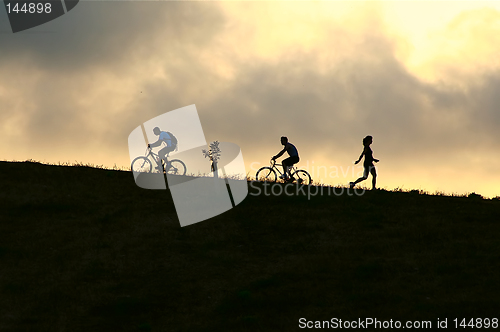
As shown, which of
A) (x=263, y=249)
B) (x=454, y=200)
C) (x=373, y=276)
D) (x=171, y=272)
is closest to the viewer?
(x=373, y=276)

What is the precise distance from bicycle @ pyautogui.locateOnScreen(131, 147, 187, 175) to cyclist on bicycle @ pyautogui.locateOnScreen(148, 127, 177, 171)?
564 mm

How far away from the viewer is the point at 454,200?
2598 centimetres

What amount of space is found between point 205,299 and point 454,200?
14.9 m

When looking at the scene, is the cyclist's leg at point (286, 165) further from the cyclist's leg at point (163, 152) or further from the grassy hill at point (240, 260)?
the cyclist's leg at point (163, 152)

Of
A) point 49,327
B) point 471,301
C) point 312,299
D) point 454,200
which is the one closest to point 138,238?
point 49,327

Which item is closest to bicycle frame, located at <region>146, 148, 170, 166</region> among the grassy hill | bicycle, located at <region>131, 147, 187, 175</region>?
bicycle, located at <region>131, 147, 187, 175</region>

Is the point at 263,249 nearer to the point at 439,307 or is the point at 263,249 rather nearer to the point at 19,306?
the point at 439,307

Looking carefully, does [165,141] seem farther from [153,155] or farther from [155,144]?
[153,155]

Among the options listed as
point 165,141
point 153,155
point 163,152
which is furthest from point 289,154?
point 153,155

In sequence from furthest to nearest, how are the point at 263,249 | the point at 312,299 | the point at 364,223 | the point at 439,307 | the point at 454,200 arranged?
the point at 454,200 < the point at 364,223 < the point at 263,249 < the point at 312,299 < the point at 439,307

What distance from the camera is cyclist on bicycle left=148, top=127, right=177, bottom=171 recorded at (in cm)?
2775

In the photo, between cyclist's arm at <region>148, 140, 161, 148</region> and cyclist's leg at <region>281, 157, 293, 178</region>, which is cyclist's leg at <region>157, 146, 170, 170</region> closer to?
cyclist's arm at <region>148, 140, 161, 148</region>

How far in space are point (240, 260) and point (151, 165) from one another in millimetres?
11117

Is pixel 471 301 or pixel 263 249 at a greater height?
pixel 263 249
